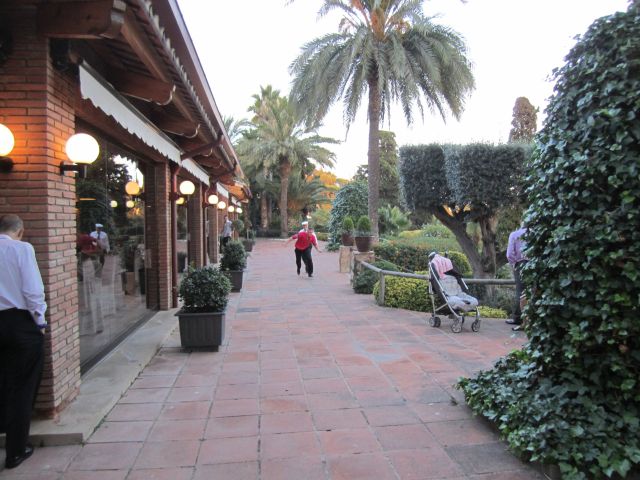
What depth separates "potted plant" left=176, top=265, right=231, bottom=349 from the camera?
6.09 metres

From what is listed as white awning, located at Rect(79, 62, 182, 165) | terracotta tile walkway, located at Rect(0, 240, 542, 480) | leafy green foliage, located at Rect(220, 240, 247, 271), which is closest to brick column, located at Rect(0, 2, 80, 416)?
white awning, located at Rect(79, 62, 182, 165)

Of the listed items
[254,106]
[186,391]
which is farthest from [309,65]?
[254,106]

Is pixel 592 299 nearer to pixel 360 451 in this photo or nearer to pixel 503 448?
pixel 503 448

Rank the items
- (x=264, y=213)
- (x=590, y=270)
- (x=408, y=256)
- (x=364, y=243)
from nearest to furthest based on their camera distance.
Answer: (x=590, y=270), (x=364, y=243), (x=408, y=256), (x=264, y=213)

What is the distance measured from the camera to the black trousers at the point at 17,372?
3.22m

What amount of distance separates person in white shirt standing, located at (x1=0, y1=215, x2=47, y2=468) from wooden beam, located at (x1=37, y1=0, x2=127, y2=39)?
1300mm

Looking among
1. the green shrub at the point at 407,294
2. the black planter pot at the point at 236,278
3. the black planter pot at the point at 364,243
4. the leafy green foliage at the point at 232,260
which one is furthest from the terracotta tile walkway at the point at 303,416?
the black planter pot at the point at 364,243

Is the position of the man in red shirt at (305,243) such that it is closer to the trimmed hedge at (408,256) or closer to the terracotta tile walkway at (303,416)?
the trimmed hedge at (408,256)

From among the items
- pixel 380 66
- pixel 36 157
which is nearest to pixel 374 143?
pixel 380 66

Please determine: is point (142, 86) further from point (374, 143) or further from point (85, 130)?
point (374, 143)

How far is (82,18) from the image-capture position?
3.32 m

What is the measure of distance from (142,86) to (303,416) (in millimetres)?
3319

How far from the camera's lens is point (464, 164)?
1146cm

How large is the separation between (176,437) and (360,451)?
52.8 inches
